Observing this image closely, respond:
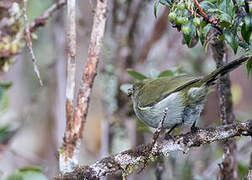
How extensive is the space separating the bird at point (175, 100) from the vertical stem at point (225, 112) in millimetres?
74

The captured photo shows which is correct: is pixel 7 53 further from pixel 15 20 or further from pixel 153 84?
pixel 153 84

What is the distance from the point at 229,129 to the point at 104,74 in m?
2.02

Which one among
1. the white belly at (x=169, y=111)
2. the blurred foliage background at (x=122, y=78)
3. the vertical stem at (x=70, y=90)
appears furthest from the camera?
the blurred foliage background at (x=122, y=78)

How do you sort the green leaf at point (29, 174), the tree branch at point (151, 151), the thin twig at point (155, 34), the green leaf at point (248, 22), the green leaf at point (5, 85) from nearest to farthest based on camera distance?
the green leaf at point (248, 22), the tree branch at point (151, 151), the green leaf at point (29, 174), the green leaf at point (5, 85), the thin twig at point (155, 34)

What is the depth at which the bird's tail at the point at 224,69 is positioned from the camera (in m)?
1.95

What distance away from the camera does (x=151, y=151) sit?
79.0 inches

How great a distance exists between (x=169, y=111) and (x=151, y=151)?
48 cm

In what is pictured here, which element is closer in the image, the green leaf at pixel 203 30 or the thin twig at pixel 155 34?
the green leaf at pixel 203 30

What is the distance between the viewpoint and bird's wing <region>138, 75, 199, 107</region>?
238 centimetres

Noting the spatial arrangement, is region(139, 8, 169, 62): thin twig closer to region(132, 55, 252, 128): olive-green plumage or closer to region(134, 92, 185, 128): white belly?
region(132, 55, 252, 128): olive-green plumage

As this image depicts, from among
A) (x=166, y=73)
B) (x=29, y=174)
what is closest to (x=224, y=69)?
(x=166, y=73)

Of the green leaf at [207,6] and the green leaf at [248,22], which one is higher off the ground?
the green leaf at [207,6]

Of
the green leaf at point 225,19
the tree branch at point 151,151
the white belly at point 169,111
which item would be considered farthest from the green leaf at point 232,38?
the white belly at point 169,111

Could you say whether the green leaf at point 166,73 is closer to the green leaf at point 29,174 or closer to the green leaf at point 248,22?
the green leaf at point 29,174
